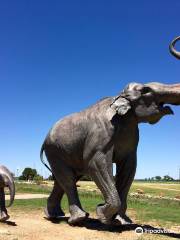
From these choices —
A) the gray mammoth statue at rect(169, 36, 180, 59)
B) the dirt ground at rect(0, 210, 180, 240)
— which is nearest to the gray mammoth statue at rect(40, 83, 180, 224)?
the dirt ground at rect(0, 210, 180, 240)

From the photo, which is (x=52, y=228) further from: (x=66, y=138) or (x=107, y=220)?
(x=66, y=138)

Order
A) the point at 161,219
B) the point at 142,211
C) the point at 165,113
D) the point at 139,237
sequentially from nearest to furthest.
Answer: the point at 139,237 → the point at 165,113 → the point at 161,219 → the point at 142,211

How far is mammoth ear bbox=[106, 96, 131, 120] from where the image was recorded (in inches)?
383

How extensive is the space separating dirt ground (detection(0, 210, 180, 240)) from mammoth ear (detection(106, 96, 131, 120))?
264cm

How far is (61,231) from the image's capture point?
32.0ft

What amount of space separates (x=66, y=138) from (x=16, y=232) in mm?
2590

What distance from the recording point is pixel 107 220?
9633mm

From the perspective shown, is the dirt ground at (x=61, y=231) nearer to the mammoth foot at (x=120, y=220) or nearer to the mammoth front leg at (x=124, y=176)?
the mammoth foot at (x=120, y=220)

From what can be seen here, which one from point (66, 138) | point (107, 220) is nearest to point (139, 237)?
point (107, 220)

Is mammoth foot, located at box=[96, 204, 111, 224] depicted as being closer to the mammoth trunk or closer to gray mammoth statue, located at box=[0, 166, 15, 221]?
gray mammoth statue, located at box=[0, 166, 15, 221]

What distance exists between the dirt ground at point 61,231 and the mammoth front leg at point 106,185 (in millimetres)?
399

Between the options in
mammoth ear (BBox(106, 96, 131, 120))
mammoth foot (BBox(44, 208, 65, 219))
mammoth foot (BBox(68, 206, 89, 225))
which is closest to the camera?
mammoth ear (BBox(106, 96, 131, 120))

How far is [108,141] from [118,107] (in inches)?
32.6

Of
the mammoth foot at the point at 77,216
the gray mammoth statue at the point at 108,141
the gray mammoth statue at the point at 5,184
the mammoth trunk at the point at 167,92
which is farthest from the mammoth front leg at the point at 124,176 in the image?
the gray mammoth statue at the point at 5,184
